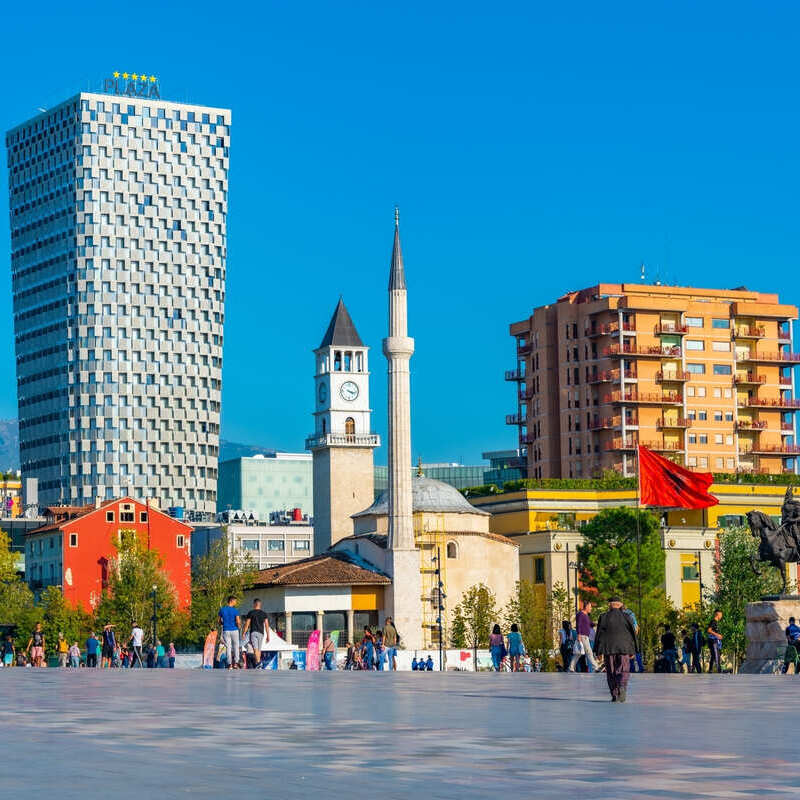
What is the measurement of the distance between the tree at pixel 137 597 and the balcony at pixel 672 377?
4388 cm

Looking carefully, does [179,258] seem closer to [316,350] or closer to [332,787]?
[316,350]

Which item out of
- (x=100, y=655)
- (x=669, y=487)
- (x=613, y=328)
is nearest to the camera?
(x=669, y=487)

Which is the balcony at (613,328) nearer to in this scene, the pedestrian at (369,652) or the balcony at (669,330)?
the balcony at (669,330)

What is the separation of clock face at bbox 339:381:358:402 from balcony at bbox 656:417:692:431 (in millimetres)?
23498

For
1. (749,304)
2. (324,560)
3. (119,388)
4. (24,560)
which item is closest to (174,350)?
(119,388)

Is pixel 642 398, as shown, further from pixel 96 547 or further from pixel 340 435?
pixel 96 547

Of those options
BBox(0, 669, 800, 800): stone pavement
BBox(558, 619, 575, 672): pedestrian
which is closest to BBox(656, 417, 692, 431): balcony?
BBox(558, 619, 575, 672): pedestrian

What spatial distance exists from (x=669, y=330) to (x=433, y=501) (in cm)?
3593

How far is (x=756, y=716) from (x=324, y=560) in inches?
3276

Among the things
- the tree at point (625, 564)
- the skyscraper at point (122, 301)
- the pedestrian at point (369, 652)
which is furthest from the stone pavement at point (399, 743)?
the skyscraper at point (122, 301)

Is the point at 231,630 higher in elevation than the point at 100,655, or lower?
higher

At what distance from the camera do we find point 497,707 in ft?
71.4

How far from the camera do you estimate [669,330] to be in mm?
133750

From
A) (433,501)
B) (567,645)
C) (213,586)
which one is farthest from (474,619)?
(567,645)
